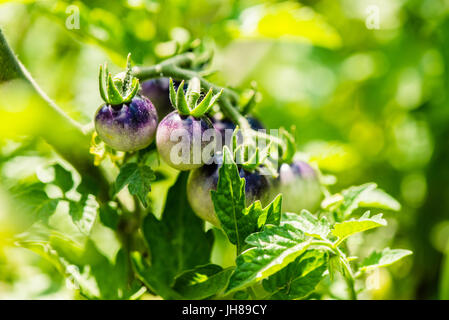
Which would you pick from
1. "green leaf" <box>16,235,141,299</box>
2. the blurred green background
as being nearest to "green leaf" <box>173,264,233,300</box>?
"green leaf" <box>16,235,141,299</box>

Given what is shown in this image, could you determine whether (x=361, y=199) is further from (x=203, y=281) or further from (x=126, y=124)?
(x=126, y=124)

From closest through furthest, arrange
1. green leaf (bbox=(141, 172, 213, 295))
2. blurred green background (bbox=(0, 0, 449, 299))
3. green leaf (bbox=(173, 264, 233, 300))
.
Result: green leaf (bbox=(173, 264, 233, 300)) < green leaf (bbox=(141, 172, 213, 295)) < blurred green background (bbox=(0, 0, 449, 299))

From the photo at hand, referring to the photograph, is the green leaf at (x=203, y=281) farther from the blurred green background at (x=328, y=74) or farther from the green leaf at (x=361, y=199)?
the blurred green background at (x=328, y=74)

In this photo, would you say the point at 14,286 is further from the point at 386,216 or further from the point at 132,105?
the point at 386,216

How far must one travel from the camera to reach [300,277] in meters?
0.76

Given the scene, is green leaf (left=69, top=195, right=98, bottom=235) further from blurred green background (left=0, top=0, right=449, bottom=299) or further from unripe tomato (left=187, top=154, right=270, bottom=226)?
blurred green background (left=0, top=0, right=449, bottom=299)

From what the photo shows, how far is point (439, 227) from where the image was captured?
5.57 ft

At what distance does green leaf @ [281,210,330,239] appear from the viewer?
2.28 feet

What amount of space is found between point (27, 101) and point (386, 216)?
1.14m

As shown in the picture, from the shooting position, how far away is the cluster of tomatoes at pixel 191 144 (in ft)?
2.28

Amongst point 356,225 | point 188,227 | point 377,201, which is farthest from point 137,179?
point 377,201

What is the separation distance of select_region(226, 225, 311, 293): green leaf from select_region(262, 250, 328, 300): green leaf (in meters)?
0.09

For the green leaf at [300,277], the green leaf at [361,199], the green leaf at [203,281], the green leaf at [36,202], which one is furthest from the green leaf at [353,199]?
the green leaf at [36,202]

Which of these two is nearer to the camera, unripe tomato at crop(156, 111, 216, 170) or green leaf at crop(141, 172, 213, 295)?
unripe tomato at crop(156, 111, 216, 170)
